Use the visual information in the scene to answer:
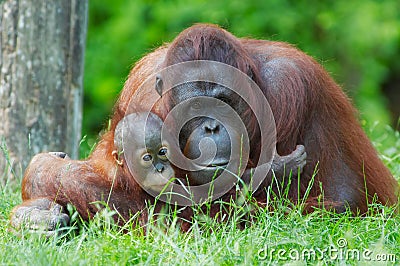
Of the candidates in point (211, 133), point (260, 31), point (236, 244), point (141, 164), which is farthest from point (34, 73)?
point (260, 31)

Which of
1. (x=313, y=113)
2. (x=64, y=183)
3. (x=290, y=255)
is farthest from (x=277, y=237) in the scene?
(x=64, y=183)

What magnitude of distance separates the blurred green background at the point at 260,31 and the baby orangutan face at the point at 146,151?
20.1ft

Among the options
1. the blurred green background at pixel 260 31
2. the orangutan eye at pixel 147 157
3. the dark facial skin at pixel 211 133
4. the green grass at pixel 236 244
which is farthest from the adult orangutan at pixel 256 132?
the blurred green background at pixel 260 31

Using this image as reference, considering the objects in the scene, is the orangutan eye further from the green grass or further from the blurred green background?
the blurred green background

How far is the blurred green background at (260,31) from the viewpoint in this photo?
1090 centimetres

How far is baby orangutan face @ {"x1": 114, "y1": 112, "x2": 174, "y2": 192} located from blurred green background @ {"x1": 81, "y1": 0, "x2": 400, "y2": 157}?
20.1 feet

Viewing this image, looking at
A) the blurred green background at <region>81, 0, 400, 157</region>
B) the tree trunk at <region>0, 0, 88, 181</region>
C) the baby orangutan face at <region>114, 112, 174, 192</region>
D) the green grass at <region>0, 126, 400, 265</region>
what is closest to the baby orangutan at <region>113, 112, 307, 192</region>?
the baby orangutan face at <region>114, 112, 174, 192</region>

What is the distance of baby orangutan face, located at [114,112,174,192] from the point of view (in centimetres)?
429

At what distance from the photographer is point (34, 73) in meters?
5.56

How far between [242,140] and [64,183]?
1076mm

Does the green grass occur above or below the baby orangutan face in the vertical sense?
below

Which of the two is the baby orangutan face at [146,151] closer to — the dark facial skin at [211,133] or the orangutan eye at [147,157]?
the orangutan eye at [147,157]

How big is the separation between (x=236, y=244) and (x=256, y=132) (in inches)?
43.5

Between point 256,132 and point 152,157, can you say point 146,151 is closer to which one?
point 152,157
